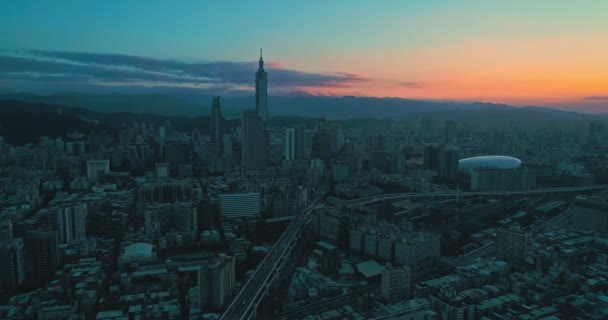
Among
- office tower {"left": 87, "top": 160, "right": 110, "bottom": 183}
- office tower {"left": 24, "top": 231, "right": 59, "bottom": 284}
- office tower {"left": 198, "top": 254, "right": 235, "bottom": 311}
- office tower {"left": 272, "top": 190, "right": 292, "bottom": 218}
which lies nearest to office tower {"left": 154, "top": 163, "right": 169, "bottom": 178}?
office tower {"left": 87, "top": 160, "right": 110, "bottom": 183}

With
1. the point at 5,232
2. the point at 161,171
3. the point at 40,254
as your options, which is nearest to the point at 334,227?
the point at 40,254

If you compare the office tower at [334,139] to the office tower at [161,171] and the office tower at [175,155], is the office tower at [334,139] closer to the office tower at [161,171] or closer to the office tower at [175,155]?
the office tower at [175,155]

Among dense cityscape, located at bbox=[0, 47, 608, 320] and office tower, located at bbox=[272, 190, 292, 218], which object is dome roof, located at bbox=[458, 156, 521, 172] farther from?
office tower, located at bbox=[272, 190, 292, 218]

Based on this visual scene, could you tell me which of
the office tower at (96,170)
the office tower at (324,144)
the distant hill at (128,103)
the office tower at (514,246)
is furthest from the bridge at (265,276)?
the distant hill at (128,103)

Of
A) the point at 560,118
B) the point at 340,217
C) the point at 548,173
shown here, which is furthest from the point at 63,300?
the point at 560,118

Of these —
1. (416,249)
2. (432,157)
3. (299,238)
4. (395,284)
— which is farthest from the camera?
(432,157)

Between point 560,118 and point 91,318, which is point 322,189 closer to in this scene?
point 91,318

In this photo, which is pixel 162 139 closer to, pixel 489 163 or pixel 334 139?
pixel 334 139
